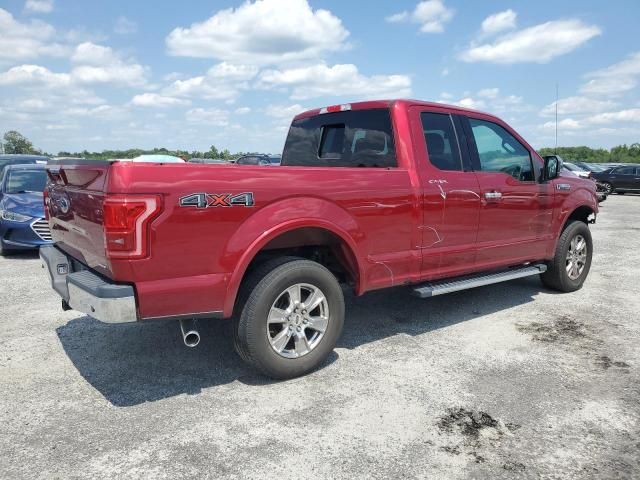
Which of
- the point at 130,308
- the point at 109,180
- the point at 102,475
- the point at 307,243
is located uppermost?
the point at 109,180

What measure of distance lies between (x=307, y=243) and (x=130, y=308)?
1.37 meters

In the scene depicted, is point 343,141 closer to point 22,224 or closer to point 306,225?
point 306,225

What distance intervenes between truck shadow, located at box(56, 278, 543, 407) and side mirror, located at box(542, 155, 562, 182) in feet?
4.64

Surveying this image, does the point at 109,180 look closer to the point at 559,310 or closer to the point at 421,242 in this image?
the point at 421,242

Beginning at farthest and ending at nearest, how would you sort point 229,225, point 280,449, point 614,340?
point 614,340
point 229,225
point 280,449

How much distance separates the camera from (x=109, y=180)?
2807 mm

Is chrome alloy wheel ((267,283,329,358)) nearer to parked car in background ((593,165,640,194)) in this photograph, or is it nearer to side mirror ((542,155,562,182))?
side mirror ((542,155,562,182))

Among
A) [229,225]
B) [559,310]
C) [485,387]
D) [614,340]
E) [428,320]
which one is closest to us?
[229,225]

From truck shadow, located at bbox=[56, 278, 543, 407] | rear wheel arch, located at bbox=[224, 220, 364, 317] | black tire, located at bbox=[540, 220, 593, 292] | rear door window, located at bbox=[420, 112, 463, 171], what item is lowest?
truck shadow, located at bbox=[56, 278, 543, 407]

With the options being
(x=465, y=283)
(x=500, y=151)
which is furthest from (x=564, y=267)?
(x=465, y=283)

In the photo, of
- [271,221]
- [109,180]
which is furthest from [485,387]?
[109,180]

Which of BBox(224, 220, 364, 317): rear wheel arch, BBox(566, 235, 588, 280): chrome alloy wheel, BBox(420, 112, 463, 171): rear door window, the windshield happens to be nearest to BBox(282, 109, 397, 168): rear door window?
BBox(420, 112, 463, 171): rear door window

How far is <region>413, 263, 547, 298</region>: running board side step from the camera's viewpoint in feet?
13.9

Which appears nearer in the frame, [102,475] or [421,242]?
[102,475]
